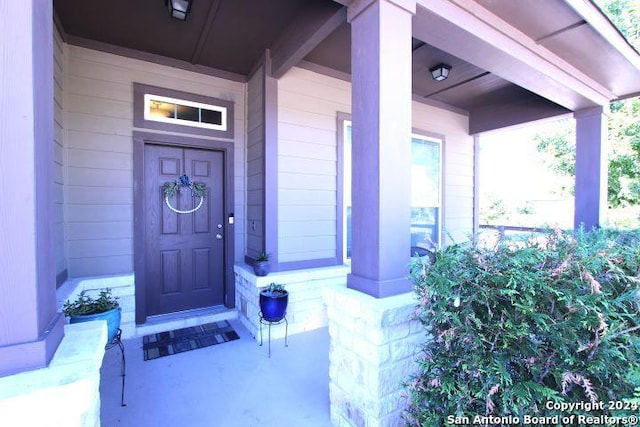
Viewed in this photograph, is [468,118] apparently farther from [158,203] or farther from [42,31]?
[42,31]

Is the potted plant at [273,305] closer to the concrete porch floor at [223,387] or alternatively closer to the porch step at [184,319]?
the concrete porch floor at [223,387]

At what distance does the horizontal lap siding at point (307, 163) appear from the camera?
132 inches

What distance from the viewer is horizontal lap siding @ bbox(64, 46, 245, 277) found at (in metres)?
2.92

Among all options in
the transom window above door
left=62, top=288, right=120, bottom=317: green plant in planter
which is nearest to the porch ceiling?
the transom window above door

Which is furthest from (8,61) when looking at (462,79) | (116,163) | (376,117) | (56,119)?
(462,79)

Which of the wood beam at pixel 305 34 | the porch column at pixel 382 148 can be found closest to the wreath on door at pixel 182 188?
the wood beam at pixel 305 34

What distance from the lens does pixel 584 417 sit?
42.7 inches

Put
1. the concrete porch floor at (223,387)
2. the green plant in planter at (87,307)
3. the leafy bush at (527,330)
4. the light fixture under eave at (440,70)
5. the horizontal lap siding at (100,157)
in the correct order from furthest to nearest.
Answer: the light fixture under eave at (440,70), the horizontal lap siding at (100,157), the green plant in planter at (87,307), the concrete porch floor at (223,387), the leafy bush at (527,330)

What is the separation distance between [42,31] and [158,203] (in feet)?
7.63

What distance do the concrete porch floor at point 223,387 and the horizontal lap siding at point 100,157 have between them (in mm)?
935

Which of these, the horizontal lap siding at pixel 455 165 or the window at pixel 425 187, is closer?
the window at pixel 425 187

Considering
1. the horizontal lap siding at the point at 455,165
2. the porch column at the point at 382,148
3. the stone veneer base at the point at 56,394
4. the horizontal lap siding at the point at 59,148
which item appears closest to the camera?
the stone veneer base at the point at 56,394

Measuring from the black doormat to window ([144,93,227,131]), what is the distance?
2205mm

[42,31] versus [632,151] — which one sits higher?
[632,151]
